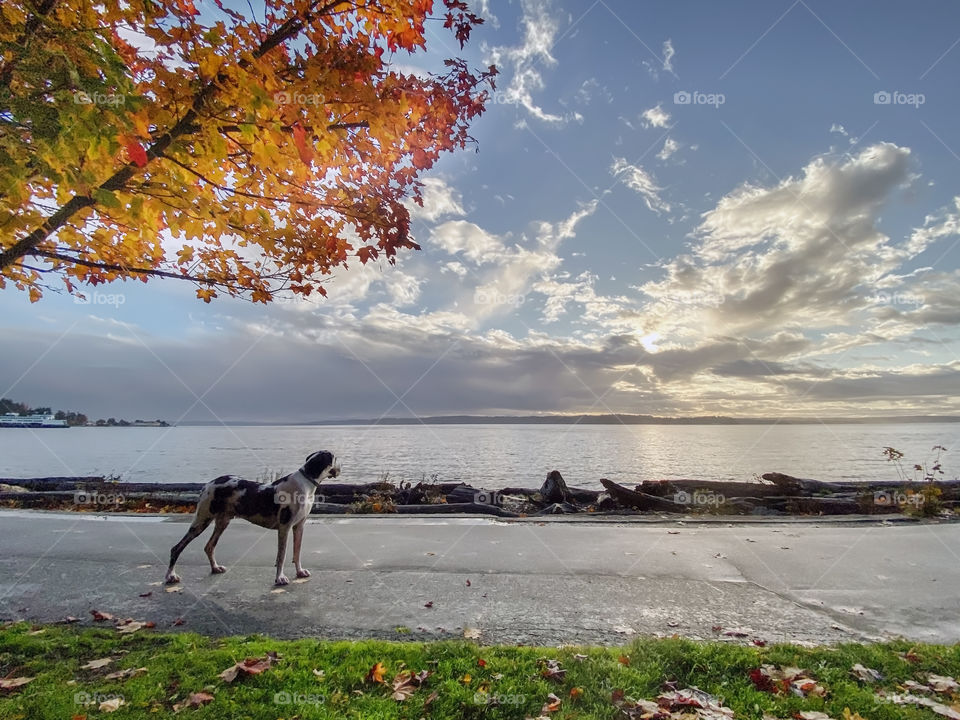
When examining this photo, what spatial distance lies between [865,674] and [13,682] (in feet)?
23.5

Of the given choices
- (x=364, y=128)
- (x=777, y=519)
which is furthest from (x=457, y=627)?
(x=777, y=519)

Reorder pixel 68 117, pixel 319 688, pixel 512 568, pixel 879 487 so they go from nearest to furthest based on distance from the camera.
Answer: pixel 68 117 < pixel 319 688 < pixel 512 568 < pixel 879 487

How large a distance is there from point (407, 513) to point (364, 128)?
10168mm

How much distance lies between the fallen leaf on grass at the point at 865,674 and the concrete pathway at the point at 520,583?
0.73 m

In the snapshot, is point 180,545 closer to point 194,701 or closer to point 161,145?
point 194,701

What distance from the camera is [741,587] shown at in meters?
6.69

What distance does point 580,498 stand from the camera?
617 inches

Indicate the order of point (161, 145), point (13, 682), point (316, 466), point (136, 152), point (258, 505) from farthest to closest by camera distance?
point (316, 466)
point (258, 505)
point (13, 682)
point (161, 145)
point (136, 152)

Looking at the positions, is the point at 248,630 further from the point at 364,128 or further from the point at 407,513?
the point at 407,513

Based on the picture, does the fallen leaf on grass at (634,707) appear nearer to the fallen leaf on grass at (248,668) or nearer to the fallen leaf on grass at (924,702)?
the fallen leaf on grass at (924,702)

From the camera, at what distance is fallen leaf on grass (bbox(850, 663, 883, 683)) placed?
4.16 m

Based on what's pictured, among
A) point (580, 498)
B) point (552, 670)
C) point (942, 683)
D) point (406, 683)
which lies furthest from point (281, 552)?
point (580, 498)

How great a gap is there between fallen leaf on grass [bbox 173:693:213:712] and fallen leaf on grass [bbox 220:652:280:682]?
0.23 meters

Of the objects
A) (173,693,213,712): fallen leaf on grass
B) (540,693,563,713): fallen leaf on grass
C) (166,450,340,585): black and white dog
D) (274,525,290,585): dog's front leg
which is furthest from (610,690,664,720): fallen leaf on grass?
(274,525,290,585): dog's front leg
